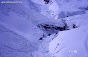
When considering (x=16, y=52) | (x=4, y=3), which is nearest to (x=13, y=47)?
(x=16, y=52)

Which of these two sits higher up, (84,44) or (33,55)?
(84,44)

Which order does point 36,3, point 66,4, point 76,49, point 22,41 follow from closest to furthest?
point 76,49 < point 22,41 < point 66,4 < point 36,3

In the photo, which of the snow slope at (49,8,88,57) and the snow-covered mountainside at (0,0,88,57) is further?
the snow-covered mountainside at (0,0,88,57)

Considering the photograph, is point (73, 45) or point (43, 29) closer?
point (73, 45)

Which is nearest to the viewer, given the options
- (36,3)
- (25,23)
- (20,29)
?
(20,29)

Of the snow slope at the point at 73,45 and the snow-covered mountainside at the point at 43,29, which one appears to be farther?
the snow-covered mountainside at the point at 43,29

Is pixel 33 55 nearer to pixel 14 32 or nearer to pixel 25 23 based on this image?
pixel 14 32

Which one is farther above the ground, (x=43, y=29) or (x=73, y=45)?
(x=43, y=29)

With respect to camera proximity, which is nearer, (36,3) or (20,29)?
(20,29)
